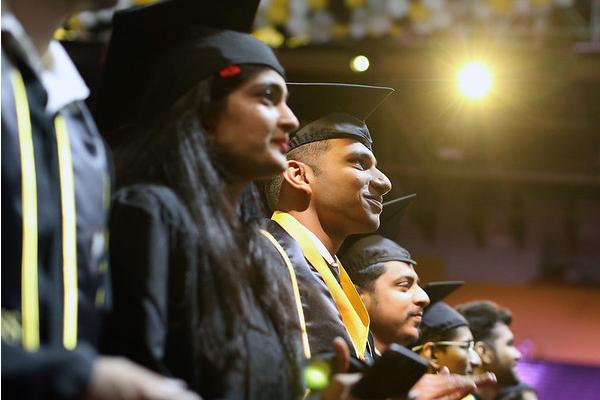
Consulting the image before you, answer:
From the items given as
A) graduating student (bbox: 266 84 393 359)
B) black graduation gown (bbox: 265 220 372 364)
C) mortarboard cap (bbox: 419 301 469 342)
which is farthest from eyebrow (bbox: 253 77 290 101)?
mortarboard cap (bbox: 419 301 469 342)

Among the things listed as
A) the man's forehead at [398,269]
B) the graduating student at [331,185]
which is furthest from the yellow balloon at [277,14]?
the graduating student at [331,185]

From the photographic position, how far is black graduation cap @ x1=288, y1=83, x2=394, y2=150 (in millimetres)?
2271

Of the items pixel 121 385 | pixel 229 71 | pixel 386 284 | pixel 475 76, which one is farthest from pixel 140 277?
pixel 475 76

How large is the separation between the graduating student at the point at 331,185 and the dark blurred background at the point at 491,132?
2.07m

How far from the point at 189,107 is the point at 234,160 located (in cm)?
12

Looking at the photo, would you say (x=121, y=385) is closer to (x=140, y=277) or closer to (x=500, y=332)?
(x=140, y=277)

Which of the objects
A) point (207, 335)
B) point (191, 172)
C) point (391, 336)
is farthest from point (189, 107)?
point (391, 336)

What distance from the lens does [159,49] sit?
154 centimetres

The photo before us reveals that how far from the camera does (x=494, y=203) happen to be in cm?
858

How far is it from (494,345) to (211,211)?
2915 mm

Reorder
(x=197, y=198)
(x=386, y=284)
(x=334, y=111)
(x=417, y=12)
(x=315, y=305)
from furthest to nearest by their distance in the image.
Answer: (x=417, y=12) → (x=386, y=284) → (x=334, y=111) → (x=315, y=305) → (x=197, y=198)

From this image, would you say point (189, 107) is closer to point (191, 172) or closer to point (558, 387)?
point (191, 172)

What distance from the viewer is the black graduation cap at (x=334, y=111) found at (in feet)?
7.45

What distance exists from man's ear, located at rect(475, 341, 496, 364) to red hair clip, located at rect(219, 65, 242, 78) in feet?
9.28
